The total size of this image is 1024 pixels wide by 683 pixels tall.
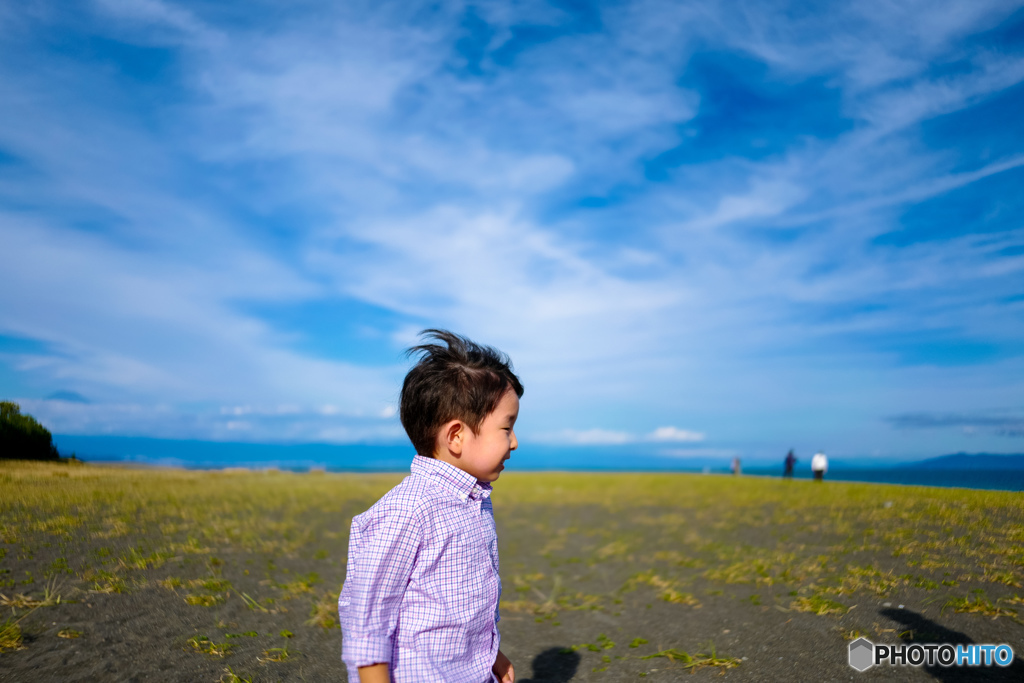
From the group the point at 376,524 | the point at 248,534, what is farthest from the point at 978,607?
the point at 248,534

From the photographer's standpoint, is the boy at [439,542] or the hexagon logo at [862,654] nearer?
the boy at [439,542]

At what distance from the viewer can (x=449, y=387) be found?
3.00 metres

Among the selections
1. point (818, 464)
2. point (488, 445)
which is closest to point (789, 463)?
point (818, 464)

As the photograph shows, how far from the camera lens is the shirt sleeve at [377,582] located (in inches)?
98.7

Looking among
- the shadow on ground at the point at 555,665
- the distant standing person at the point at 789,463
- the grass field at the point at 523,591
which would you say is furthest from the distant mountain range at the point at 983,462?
the distant standing person at the point at 789,463

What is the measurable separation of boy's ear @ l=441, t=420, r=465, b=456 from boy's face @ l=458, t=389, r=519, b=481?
0.02 meters

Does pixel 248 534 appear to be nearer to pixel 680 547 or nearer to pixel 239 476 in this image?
pixel 239 476

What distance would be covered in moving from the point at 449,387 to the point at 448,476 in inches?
17.6

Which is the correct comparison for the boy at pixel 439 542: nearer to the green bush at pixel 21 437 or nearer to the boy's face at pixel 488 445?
the boy's face at pixel 488 445

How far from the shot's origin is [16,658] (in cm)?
439

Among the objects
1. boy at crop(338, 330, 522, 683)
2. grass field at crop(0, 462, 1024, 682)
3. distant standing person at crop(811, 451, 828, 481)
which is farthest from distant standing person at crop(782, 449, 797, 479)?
boy at crop(338, 330, 522, 683)

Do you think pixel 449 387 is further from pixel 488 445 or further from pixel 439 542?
pixel 439 542

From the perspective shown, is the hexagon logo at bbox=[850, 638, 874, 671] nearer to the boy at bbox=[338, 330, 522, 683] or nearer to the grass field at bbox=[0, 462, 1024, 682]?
the grass field at bbox=[0, 462, 1024, 682]

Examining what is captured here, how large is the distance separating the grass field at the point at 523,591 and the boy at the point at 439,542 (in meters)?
3.18
